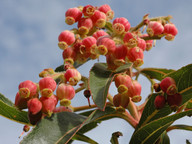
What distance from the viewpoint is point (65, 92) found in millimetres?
1431

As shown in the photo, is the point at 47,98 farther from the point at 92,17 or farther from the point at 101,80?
the point at 92,17

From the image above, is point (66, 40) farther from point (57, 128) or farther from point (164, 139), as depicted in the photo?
point (164, 139)

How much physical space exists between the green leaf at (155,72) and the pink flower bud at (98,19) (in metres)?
0.47

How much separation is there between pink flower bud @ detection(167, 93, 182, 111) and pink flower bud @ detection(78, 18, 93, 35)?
0.68 m

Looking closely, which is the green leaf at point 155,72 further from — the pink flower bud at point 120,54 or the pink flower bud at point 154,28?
the pink flower bud at point 120,54

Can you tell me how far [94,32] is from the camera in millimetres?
1841

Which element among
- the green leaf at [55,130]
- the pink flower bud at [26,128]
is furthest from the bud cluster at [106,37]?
the pink flower bud at [26,128]

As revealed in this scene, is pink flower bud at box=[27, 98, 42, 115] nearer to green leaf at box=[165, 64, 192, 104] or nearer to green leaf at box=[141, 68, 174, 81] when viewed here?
green leaf at box=[165, 64, 192, 104]

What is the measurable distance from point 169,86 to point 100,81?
0.36 meters

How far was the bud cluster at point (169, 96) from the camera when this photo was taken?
134 centimetres

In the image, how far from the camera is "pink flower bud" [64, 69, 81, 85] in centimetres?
146

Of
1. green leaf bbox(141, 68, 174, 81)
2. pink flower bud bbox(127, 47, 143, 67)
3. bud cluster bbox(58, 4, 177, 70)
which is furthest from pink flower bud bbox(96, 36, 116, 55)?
green leaf bbox(141, 68, 174, 81)

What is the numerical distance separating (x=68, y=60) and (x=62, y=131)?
1.41 feet

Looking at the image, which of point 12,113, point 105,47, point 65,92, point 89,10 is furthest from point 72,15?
point 12,113
